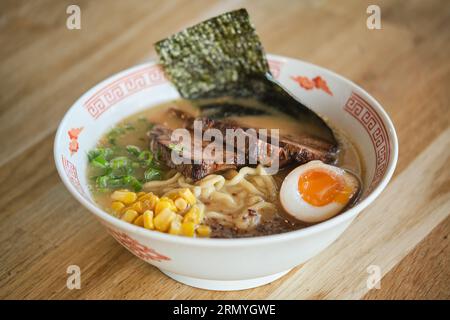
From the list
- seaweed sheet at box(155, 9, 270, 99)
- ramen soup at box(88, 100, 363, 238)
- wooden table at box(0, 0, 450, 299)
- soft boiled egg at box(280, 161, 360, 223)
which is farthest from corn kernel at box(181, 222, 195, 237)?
seaweed sheet at box(155, 9, 270, 99)

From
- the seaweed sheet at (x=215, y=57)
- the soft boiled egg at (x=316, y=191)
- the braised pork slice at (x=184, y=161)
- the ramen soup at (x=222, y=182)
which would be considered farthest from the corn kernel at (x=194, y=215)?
the seaweed sheet at (x=215, y=57)

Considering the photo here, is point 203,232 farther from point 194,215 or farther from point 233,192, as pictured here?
point 233,192

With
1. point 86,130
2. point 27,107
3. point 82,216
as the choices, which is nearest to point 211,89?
point 86,130

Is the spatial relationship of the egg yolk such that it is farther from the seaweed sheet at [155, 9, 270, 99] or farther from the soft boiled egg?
the seaweed sheet at [155, 9, 270, 99]

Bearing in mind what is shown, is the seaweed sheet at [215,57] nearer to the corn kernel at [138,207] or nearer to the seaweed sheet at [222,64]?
the seaweed sheet at [222,64]

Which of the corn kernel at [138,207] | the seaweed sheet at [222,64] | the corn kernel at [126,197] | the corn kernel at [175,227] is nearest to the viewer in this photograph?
the corn kernel at [175,227]
